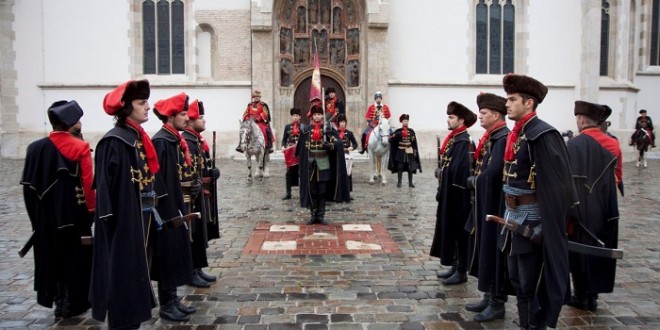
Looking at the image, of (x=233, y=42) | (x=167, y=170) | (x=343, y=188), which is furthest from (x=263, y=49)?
(x=167, y=170)

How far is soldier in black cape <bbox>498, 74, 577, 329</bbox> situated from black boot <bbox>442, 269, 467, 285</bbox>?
170 centimetres

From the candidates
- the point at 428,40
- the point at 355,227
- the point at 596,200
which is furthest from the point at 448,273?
the point at 428,40

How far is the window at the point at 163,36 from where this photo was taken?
2225cm

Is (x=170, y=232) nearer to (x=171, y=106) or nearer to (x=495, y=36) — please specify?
(x=171, y=106)

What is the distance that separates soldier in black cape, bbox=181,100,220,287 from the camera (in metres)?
5.83

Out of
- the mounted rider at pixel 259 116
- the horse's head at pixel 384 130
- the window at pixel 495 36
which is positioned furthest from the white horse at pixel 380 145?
the window at pixel 495 36

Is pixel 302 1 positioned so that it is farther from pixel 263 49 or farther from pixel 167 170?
pixel 167 170

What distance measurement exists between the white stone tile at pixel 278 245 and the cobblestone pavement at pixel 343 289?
0.37m

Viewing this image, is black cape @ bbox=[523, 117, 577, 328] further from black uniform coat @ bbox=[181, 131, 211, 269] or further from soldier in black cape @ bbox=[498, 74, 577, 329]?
black uniform coat @ bbox=[181, 131, 211, 269]

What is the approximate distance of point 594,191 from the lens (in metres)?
5.23

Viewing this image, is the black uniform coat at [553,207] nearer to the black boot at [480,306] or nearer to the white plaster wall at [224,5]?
the black boot at [480,306]

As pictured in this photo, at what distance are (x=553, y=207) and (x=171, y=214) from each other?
121 inches

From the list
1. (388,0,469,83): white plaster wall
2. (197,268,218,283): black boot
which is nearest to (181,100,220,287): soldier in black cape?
(197,268,218,283): black boot

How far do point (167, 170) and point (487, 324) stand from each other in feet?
10.1
